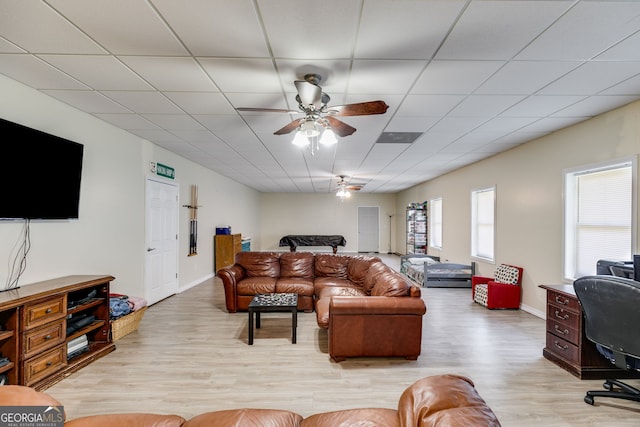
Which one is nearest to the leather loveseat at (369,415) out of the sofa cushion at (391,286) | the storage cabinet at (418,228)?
the sofa cushion at (391,286)

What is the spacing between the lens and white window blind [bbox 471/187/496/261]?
5310 mm

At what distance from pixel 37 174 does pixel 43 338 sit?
1430 mm

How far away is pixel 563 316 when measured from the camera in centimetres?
267

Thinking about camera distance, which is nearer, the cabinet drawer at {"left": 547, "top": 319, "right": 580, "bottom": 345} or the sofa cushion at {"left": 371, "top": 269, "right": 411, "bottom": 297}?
the cabinet drawer at {"left": 547, "top": 319, "right": 580, "bottom": 345}

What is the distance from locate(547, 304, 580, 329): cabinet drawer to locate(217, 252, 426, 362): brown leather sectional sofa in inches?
52.4

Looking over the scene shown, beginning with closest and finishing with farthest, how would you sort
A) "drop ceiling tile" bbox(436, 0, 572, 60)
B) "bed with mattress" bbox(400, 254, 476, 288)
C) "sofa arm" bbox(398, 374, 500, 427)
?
"sofa arm" bbox(398, 374, 500, 427), "drop ceiling tile" bbox(436, 0, 572, 60), "bed with mattress" bbox(400, 254, 476, 288)

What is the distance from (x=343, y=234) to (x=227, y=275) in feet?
25.1

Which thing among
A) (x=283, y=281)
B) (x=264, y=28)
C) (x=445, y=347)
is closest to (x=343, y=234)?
(x=283, y=281)

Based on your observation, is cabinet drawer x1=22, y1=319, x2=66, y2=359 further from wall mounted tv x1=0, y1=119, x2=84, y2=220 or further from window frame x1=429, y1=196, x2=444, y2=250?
window frame x1=429, y1=196, x2=444, y2=250

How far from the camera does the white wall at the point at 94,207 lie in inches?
98.6

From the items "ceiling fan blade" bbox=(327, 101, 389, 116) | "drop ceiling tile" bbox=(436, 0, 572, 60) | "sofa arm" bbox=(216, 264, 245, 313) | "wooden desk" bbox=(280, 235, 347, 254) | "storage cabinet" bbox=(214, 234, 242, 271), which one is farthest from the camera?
"wooden desk" bbox=(280, 235, 347, 254)

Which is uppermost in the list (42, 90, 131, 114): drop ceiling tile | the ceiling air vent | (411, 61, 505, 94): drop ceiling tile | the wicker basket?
(411, 61, 505, 94): drop ceiling tile

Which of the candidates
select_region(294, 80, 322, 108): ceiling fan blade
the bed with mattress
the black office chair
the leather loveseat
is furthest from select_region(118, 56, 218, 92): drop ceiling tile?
the bed with mattress

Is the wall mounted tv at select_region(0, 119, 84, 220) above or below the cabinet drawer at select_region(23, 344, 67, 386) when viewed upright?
above
